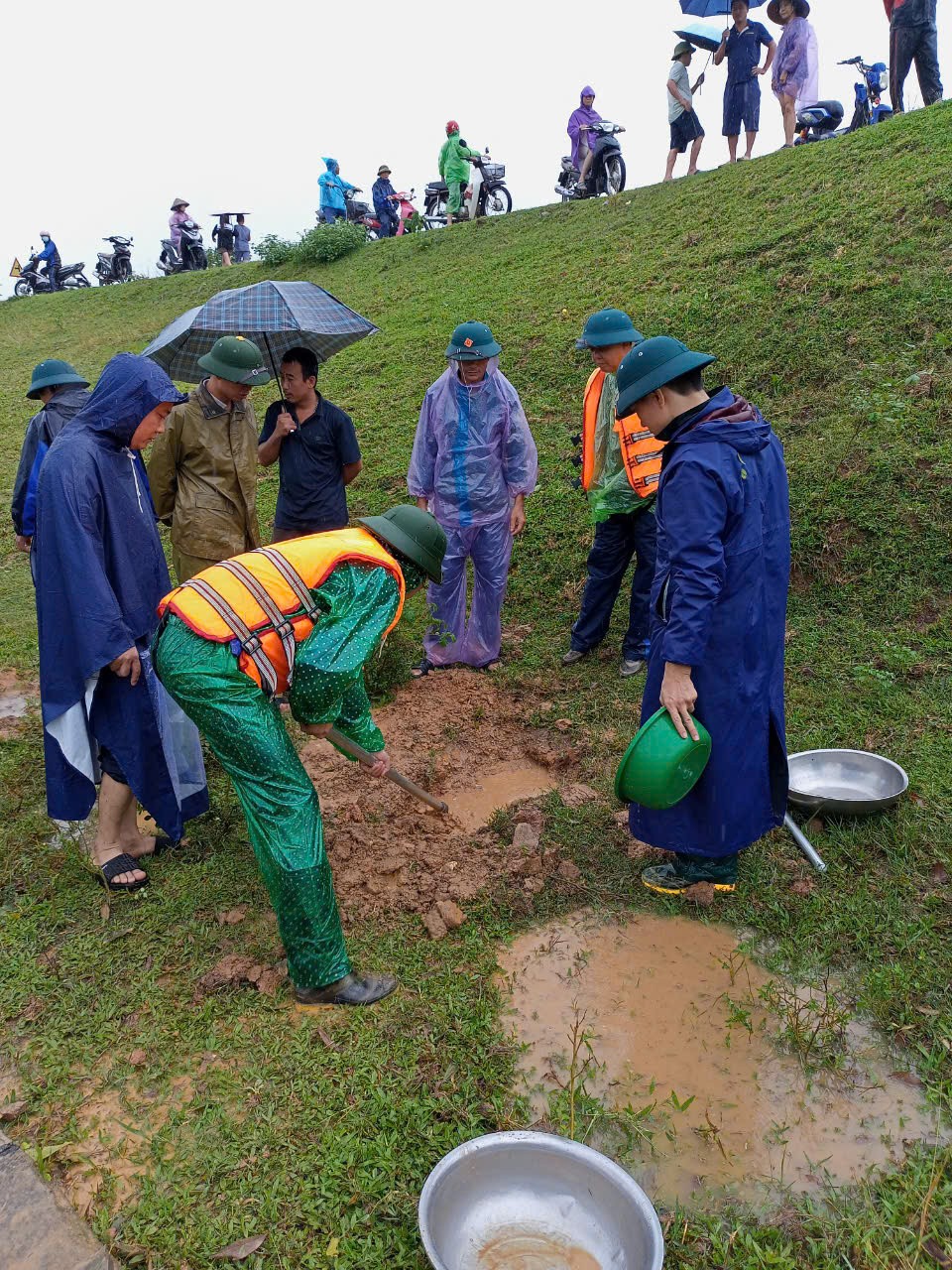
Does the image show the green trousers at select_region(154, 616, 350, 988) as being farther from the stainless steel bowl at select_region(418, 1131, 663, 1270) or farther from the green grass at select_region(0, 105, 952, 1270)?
the stainless steel bowl at select_region(418, 1131, 663, 1270)

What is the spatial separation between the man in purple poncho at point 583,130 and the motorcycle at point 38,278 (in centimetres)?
1333

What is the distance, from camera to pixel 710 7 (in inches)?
357

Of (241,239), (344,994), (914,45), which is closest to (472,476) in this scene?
(344,994)

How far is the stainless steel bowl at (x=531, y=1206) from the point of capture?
197cm

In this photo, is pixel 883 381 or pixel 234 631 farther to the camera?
pixel 883 381

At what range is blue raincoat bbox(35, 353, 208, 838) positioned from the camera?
303 cm

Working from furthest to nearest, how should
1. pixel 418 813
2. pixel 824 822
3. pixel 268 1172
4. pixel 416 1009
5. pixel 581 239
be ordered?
1. pixel 581 239
2. pixel 418 813
3. pixel 824 822
4. pixel 416 1009
5. pixel 268 1172

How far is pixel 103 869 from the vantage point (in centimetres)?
329

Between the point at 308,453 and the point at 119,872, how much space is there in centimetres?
216

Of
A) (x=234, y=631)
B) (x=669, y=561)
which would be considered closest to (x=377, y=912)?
(x=234, y=631)

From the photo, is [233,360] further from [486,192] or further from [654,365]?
[486,192]

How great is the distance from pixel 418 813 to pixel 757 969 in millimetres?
1471

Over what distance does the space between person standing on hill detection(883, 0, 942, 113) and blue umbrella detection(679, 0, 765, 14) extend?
136cm

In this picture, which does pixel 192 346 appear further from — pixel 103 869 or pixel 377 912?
pixel 377 912
